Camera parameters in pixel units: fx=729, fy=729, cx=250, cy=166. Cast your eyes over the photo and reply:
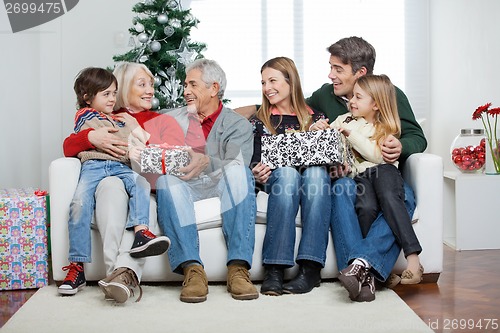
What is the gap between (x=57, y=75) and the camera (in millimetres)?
4918

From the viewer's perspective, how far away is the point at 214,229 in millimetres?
2938

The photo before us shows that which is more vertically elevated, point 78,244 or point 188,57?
point 188,57

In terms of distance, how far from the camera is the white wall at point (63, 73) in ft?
15.2

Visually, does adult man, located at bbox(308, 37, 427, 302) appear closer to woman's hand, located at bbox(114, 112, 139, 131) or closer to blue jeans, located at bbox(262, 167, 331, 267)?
blue jeans, located at bbox(262, 167, 331, 267)

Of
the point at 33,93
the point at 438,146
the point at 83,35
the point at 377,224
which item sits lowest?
the point at 377,224

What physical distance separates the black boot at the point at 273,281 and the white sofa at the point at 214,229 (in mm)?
110

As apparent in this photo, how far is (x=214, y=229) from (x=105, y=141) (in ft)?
1.87

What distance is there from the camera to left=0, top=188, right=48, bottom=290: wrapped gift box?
9.70ft

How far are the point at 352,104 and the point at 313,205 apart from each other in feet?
1.75

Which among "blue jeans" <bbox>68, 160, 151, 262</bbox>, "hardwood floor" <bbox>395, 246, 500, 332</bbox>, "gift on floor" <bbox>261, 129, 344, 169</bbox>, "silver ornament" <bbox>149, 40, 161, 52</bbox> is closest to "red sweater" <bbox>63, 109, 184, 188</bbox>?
"blue jeans" <bbox>68, 160, 151, 262</bbox>

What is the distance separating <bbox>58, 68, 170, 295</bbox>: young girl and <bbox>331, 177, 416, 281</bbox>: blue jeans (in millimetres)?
693

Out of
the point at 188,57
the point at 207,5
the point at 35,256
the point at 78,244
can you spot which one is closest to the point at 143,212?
the point at 78,244

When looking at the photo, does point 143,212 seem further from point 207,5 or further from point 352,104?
point 207,5

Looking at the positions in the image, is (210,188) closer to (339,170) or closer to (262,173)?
(262,173)
